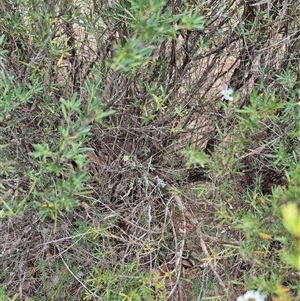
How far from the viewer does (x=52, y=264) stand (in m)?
2.13

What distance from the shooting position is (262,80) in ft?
6.34

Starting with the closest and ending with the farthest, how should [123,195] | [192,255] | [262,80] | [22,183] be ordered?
[22,183] → [262,80] → [192,255] → [123,195]

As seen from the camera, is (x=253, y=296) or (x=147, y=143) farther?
(x=147, y=143)

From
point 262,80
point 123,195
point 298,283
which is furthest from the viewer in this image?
point 123,195

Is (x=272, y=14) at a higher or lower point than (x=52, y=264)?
higher

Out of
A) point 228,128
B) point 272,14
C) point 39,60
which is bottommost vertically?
point 228,128

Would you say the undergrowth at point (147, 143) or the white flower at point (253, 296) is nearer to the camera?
the white flower at point (253, 296)

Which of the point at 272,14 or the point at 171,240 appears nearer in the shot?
the point at 272,14

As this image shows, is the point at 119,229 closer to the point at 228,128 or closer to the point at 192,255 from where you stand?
the point at 192,255

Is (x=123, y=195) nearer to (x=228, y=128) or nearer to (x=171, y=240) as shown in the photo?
(x=171, y=240)

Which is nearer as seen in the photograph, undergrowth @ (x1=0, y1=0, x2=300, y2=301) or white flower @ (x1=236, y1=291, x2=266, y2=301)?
white flower @ (x1=236, y1=291, x2=266, y2=301)

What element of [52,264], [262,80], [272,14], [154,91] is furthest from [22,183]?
[272,14]

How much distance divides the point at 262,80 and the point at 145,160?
2.37 feet

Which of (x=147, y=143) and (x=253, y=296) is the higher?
(x=147, y=143)
